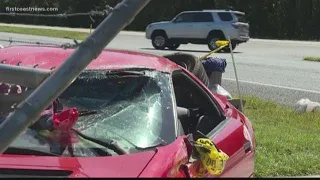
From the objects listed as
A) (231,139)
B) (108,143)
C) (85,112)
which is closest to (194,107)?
(231,139)

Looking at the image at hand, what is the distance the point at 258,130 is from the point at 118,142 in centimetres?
553

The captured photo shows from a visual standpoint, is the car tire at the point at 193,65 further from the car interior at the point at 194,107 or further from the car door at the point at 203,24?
the car door at the point at 203,24

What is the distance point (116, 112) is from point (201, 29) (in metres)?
28.0

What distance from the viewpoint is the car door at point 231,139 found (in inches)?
155

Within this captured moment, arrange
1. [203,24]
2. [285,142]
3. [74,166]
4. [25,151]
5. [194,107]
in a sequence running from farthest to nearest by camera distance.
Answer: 1. [203,24]
2. [285,142]
3. [194,107]
4. [25,151]
5. [74,166]

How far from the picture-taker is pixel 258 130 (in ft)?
27.8

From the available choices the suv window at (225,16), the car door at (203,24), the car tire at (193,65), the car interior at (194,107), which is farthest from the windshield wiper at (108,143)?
the suv window at (225,16)

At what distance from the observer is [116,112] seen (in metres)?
3.57

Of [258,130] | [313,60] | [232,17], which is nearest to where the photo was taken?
[258,130]

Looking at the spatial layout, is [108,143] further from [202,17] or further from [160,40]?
[202,17]

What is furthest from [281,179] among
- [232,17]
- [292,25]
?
[292,25]

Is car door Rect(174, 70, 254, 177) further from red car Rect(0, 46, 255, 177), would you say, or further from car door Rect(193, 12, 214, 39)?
car door Rect(193, 12, 214, 39)

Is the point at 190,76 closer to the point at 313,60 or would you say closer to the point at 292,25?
the point at 313,60

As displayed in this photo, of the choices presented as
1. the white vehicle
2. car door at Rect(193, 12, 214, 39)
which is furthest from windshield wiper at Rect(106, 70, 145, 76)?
car door at Rect(193, 12, 214, 39)
